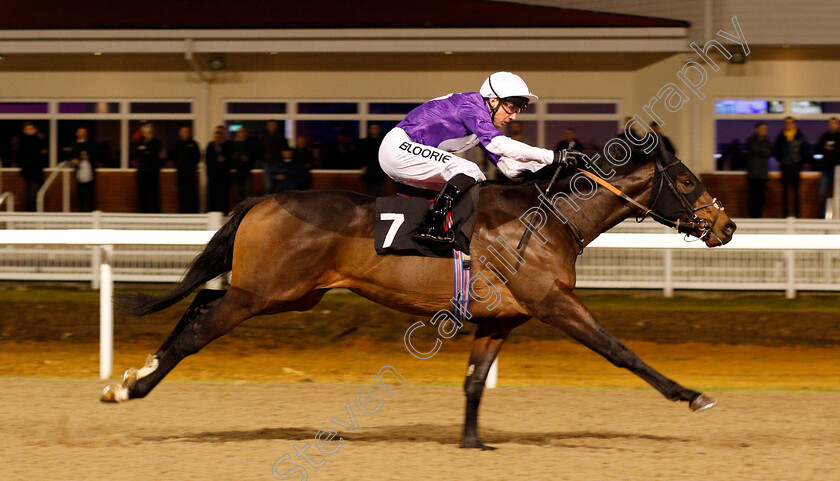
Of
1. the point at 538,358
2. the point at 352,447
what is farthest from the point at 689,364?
the point at 352,447

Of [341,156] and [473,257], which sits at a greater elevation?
[341,156]

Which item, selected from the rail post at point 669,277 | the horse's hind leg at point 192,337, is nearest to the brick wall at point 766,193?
the rail post at point 669,277

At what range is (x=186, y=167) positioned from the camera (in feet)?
42.8

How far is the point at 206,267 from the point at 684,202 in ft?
7.74

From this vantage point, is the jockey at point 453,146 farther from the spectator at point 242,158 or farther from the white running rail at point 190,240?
the spectator at point 242,158

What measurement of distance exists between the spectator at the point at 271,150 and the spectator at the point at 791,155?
5.76m

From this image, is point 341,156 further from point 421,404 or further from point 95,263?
point 421,404

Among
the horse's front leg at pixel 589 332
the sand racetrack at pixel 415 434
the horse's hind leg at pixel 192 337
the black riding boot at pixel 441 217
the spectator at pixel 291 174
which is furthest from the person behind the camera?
the spectator at pixel 291 174

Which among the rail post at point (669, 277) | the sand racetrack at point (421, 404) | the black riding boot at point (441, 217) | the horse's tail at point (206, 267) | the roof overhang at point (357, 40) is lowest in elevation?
the sand racetrack at point (421, 404)

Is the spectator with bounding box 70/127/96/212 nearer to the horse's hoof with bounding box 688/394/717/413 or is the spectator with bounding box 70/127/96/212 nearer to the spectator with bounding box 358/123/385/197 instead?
the spectator with bounding box 358/123/385/197

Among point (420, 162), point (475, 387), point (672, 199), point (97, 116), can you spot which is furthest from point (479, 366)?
point (97, 116)

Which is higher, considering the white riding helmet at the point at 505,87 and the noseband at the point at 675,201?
the white riding helmet at the point at 505,87

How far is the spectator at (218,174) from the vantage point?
12.7 meters

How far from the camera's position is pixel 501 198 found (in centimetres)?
516
